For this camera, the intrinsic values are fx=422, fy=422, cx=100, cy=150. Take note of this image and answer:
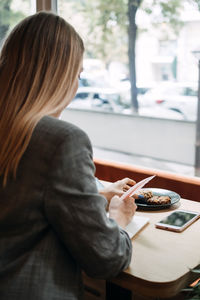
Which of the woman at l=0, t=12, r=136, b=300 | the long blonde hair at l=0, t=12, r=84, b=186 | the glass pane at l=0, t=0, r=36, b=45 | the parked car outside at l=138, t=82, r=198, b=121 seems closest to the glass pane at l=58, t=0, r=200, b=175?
the parked car outside at l=138, t=82, r=198, b=121

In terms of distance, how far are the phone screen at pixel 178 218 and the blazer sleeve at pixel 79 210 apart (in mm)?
497

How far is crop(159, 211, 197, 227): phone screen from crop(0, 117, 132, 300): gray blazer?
493 millimetres

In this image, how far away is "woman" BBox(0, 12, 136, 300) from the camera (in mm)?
1095

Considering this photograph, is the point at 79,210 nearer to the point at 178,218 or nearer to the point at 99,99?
the point at 178,218

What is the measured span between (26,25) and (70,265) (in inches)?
27.9

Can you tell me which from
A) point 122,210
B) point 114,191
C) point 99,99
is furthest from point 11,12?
point 99,99

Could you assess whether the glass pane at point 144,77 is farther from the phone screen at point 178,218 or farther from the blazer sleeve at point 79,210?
the blazer sleeve at point 79,210

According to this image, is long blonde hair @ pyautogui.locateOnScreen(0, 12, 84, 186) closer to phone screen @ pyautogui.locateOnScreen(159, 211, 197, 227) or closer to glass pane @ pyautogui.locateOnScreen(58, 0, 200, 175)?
phone screen @ pyautogui.locateOnScreen(159, 211, 197, 227)

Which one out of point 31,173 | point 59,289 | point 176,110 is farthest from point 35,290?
point 176,110

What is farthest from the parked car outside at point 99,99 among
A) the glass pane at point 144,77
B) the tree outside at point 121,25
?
the tree outside at point 121,25

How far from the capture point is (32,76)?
1.19m

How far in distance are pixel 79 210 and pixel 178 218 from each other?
26.6 inches

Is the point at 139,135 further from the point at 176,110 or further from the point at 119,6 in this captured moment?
the point at 119,6

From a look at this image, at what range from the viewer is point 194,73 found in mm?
5613
